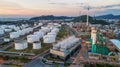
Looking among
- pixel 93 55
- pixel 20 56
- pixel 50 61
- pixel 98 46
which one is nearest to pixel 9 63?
pixel 20 56

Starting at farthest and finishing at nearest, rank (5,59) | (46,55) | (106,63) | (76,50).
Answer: (76,50), (46,55), (5,59), (106,63)

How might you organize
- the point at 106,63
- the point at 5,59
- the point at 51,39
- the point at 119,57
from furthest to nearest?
the point at 51,39 < the point at 5,59 < the point at 119,57 < the point at 106,63

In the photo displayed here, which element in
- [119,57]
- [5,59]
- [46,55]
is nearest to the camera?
[119,57]

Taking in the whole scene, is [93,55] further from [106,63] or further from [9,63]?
[9,63]

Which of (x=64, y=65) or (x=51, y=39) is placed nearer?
(x=64, y=65)

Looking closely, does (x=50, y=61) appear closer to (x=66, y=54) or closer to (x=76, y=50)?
(x=66, y=54)

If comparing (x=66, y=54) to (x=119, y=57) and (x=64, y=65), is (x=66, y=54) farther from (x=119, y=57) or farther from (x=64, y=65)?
(x=119, y=57)

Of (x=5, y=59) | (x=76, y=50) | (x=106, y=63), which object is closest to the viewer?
(x=106, y=63)

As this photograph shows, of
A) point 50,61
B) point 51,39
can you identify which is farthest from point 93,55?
point 51,39

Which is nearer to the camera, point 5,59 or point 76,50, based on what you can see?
point 5,59
